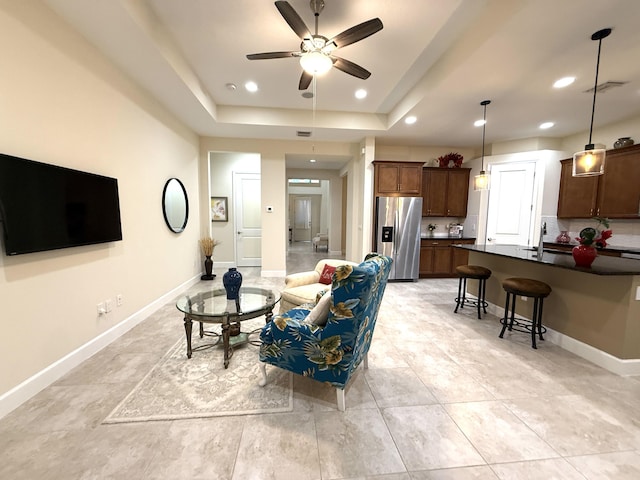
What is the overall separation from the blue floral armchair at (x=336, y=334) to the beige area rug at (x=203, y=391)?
287mm

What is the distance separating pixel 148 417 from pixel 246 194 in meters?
5.16

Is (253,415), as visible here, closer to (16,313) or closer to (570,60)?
(16,313)

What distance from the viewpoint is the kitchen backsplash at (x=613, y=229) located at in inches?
154

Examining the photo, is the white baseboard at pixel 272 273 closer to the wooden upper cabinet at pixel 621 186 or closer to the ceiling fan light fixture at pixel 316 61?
the ceiling fan light fixture at pixel 316 61

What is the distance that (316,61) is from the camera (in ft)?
7.32

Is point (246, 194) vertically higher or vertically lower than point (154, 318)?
higher

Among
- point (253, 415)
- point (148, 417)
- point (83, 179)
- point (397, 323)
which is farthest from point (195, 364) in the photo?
point (397, 323)

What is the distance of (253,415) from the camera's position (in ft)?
5.59

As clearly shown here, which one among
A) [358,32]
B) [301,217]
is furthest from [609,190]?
[301,217]

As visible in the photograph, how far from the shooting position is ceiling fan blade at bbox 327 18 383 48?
1.95 metres

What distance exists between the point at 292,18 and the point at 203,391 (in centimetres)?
291

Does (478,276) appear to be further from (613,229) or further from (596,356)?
(613,229)

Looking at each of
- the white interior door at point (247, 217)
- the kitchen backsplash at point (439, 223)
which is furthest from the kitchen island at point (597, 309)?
the white interior door at point (247, 217)

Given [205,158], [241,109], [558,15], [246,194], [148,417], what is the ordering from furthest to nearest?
1. [246,194]
2. [205,158]
3. [241,109]
4. [558,15]
5. [148,417]
